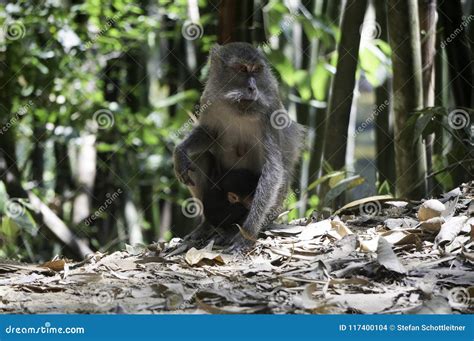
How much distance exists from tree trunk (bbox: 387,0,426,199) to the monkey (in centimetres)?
91

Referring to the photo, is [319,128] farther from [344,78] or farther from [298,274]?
[298,274]

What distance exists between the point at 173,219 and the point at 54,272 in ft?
19.8

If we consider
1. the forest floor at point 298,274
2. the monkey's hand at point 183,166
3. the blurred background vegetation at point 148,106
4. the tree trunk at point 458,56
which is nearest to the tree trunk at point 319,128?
the blurred background vegetation at point 148,106

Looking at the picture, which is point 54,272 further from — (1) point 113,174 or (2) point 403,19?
(1) point 113,174

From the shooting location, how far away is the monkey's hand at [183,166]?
5.87 meters

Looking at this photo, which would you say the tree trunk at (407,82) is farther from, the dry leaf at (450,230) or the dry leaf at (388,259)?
the dry leaf at (388,259)

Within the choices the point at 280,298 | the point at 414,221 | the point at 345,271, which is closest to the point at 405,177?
the point at 414,221

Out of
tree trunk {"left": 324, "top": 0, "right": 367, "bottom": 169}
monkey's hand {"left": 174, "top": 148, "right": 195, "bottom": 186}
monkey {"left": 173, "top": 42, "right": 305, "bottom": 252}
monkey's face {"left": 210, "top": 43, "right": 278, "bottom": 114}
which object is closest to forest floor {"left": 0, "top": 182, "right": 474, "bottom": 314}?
monkey {"left": 173, "top": 42, "right": 305, "bottom": 252}

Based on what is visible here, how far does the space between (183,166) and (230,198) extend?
17.9 inches

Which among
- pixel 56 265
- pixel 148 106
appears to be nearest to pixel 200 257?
pixel 56 265

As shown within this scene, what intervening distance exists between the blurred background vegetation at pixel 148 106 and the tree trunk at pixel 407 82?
180mm

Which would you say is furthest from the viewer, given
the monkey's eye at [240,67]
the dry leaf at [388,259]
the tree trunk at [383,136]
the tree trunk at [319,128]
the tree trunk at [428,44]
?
the tree trunk at [319,128]

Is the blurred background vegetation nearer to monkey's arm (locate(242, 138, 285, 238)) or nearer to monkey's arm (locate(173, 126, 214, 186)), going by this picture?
monkey's arm (locate(173, 126, 214, 186))

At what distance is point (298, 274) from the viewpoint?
431 cm
